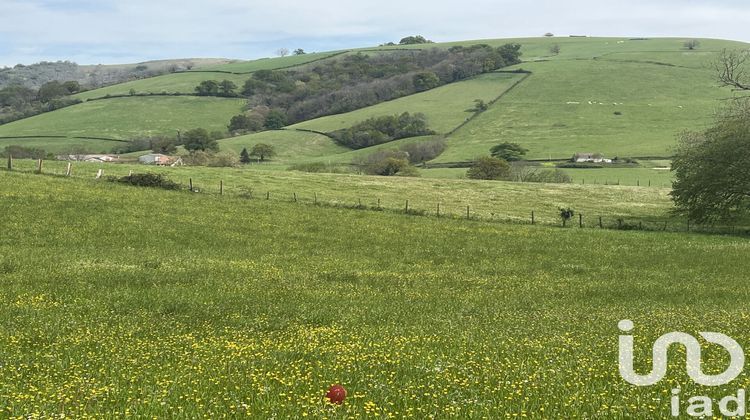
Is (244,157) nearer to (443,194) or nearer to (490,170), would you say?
(490,170)

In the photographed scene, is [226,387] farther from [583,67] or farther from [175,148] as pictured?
[583,67]

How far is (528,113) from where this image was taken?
152 metres

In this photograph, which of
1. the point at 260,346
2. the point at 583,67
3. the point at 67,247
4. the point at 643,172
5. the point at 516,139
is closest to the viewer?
the point at 260,346

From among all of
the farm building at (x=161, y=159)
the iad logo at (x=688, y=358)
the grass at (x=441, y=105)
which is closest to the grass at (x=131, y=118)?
the grass at (x=441, y=105)

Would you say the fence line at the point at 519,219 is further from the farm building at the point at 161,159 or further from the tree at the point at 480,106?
the tree at the point at 480,106

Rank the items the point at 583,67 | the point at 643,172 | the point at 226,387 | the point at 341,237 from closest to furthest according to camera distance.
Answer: the point at 226,387 < the point at 341,237 < the point at 643,172 < the point at 583,67

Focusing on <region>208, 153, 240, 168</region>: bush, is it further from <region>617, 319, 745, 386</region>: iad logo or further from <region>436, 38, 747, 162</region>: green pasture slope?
<region>617, 319, 745, 386</region>: iad logo

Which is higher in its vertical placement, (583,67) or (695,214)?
(583,67)

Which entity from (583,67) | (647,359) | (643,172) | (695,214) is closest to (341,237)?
(647,359)

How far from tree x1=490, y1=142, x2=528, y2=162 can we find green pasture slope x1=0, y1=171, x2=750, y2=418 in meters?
78.0

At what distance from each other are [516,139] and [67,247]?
116882 millimetres

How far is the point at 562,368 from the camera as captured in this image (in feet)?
34.9

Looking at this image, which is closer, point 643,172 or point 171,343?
point 171,343

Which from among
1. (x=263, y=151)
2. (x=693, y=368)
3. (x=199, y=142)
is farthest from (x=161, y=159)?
(x=693, y=368)
